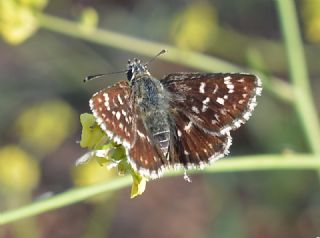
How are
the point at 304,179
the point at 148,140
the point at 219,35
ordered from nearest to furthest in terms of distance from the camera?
the point at 148,140
the point at 304,179
the point at 219,35

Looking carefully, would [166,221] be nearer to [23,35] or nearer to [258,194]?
[258,194]

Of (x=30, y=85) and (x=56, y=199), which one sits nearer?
(x=56, y=199)

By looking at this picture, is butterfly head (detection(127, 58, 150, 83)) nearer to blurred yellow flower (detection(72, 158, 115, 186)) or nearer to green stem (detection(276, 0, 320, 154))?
green stem (detection(276, 0, 320, 154))

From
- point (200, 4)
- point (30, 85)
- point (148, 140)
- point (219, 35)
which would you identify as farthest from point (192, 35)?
point (148, 140)

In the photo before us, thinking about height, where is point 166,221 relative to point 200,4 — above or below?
below

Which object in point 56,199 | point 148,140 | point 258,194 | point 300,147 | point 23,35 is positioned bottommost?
point 258,194

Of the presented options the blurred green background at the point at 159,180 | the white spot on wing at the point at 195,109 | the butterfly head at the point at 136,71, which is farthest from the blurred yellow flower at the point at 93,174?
the white spot on wing at the point at 195,109
